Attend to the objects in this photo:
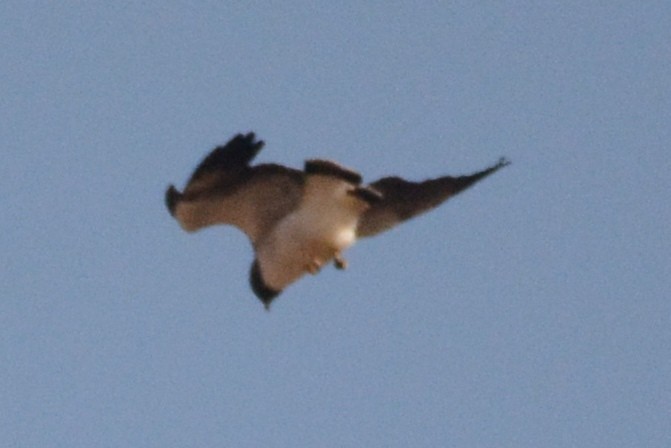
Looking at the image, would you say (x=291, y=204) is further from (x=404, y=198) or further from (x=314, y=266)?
(x=404, y=198)

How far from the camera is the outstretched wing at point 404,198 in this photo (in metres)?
15.1

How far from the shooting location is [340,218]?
48.6ft

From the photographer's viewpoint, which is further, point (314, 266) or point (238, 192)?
point (238, 192)

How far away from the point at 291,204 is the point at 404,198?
1.00 metres

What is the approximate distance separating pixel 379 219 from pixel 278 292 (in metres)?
1.11

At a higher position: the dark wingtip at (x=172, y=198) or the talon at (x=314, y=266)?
the dark wingtip at (x=172, y=198)

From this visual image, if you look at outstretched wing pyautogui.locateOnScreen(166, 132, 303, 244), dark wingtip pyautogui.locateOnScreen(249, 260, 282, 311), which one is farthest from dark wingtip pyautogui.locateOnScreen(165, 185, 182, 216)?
dark wingtip pyautogui.locateOnScreen(249, 260, 282, 311)

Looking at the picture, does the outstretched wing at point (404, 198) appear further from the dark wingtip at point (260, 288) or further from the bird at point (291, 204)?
the dark wingtip at point (260, 288)

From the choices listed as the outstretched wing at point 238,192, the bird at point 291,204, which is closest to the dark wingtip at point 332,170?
the bird at point 291,204

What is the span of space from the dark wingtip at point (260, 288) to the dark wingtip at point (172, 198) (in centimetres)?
91

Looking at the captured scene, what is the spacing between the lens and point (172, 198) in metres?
15.3

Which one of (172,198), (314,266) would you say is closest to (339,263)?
(314,266)

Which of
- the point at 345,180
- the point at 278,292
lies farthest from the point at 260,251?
the point at 345,180

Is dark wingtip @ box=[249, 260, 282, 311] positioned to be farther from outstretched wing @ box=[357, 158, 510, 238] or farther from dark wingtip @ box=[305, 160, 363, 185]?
dark wingtip @ box=[305, 160, 363, 185]
